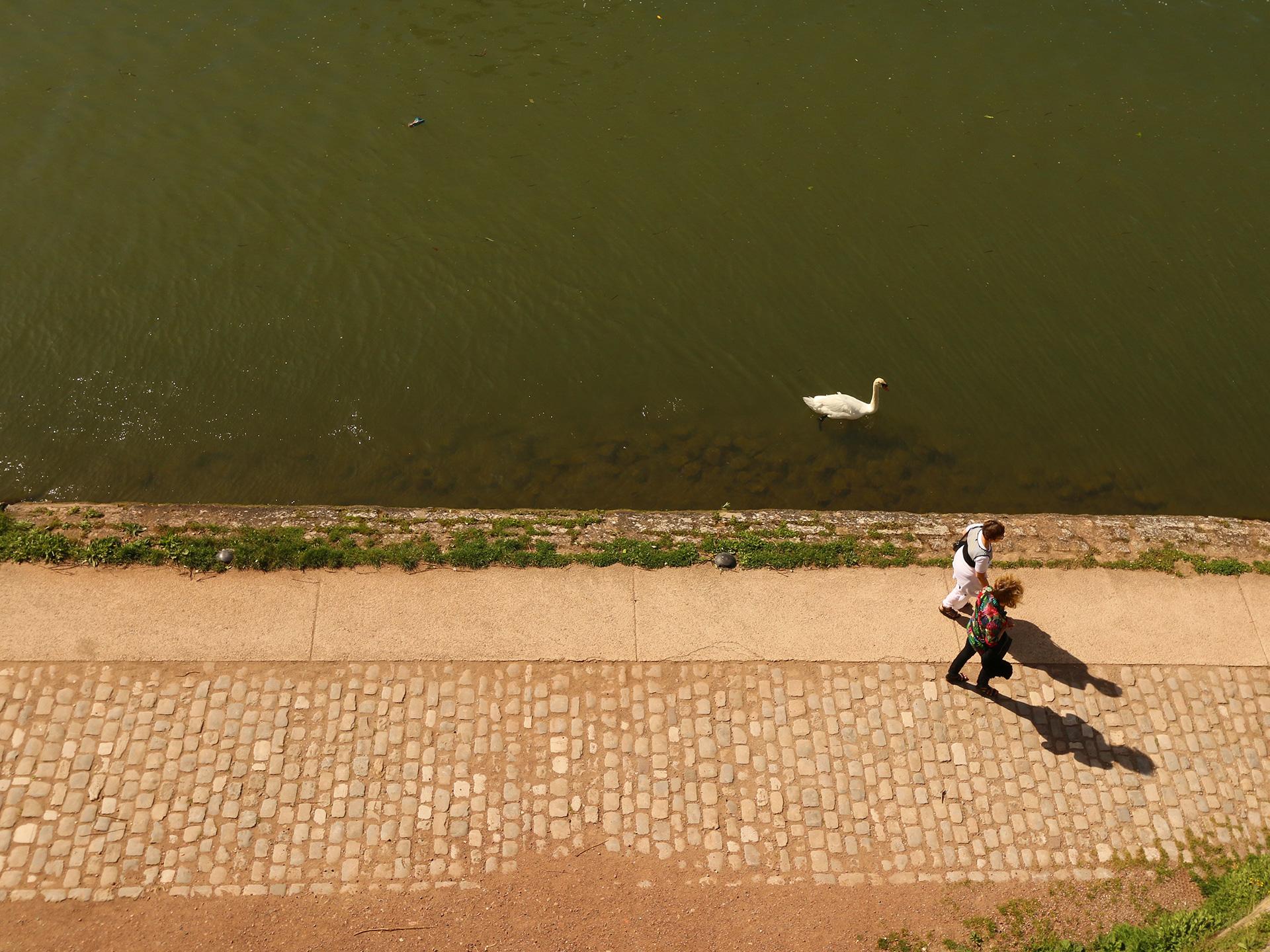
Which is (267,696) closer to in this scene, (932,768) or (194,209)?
(932,768)

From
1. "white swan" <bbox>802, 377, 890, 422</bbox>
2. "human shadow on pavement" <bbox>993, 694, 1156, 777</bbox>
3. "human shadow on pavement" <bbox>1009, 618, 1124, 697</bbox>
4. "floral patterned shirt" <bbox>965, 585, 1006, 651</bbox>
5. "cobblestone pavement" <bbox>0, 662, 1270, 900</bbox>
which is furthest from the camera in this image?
"white swan" <bbox>802, 377, 890, 422</bbox>

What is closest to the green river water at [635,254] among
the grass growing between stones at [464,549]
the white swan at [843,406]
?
the white swan at [843,406]

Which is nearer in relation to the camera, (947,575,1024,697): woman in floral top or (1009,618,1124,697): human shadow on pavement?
(947,575,1024,697): woman in floral top

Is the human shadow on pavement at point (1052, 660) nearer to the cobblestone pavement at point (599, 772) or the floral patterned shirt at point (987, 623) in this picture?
the cobblestone pavement at point (599, 772)

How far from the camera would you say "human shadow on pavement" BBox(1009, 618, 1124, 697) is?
1024 centimetres

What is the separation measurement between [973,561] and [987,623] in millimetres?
772

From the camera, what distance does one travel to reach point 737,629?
1045 centimetres

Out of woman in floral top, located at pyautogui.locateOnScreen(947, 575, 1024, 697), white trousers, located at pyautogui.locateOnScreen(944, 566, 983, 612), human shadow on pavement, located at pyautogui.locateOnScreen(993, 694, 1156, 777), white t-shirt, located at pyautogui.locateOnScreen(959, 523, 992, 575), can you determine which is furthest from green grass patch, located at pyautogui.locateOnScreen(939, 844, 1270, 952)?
white t-shirt, located at pyautogui.locateOnScreen(959, 523, 992, 575)

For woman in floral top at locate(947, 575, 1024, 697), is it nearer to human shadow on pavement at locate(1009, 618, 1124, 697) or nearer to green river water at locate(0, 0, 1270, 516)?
human shadow on pavement at locate(1009, 618, 1124, 697)

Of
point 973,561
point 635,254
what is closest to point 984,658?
point 973,561

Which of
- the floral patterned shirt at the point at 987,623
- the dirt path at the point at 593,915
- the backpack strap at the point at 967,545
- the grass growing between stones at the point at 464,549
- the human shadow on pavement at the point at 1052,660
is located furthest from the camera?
the grass growing between stones at the point at 464,549

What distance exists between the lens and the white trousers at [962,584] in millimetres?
9938

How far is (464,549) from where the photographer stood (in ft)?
35.6

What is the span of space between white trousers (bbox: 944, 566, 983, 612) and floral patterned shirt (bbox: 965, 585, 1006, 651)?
0.50 metres
